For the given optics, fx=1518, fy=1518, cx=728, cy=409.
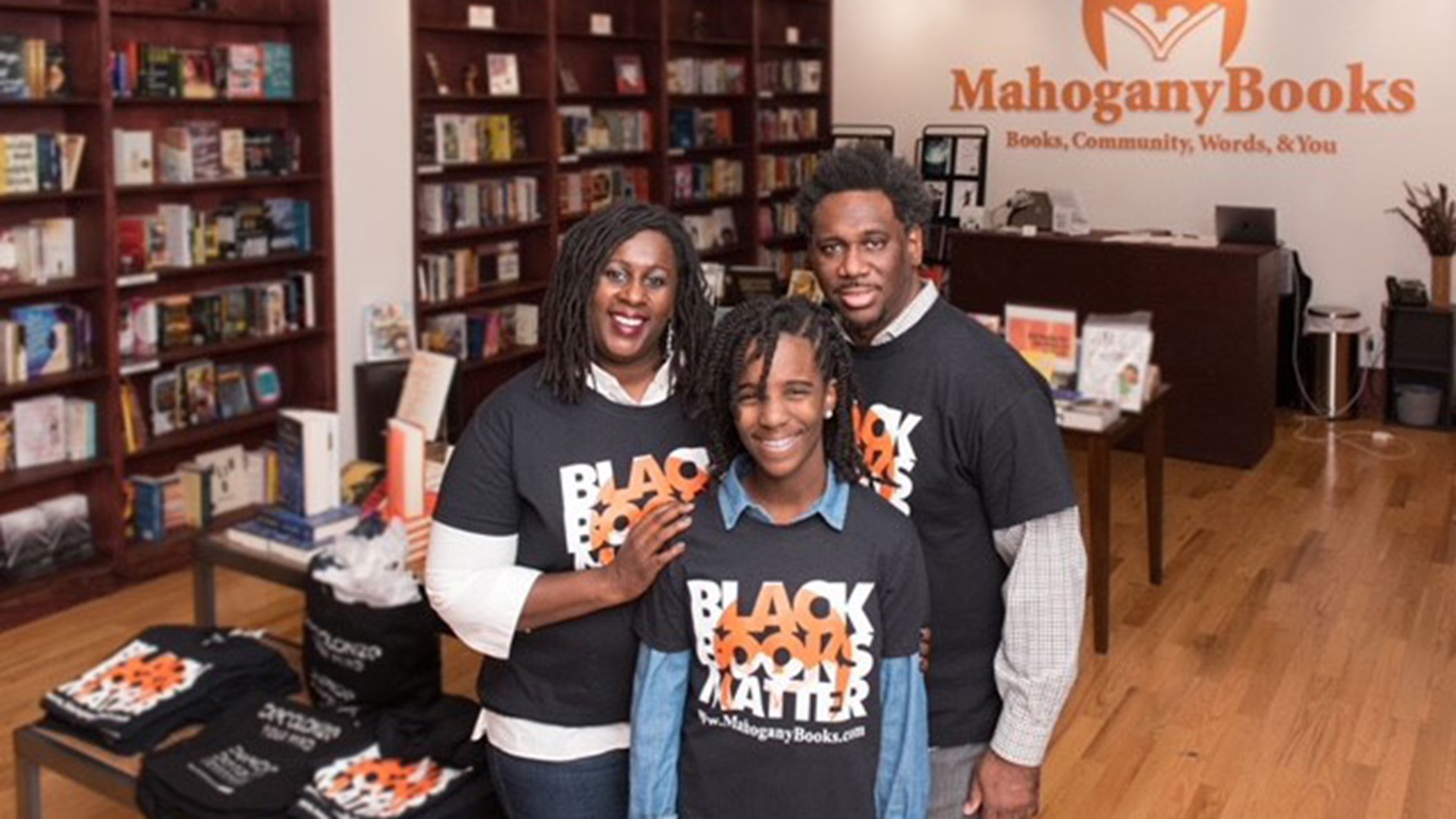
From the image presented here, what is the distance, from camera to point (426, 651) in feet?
10.8

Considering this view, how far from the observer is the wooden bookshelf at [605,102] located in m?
7.45

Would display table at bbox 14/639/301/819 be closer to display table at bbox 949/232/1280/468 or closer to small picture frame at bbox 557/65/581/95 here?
small picture frame at bbox 557/65/581/95

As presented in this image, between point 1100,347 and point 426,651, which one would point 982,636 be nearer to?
point 426,651

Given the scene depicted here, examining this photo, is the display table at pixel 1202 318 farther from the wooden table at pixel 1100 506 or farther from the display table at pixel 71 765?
the display table at pixel 71 765

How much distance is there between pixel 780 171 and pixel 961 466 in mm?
8476

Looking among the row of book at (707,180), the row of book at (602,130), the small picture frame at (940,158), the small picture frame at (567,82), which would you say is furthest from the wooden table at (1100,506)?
the small picture frame at (940,158)

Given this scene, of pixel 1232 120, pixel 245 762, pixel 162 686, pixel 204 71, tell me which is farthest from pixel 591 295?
pixel 1232 120

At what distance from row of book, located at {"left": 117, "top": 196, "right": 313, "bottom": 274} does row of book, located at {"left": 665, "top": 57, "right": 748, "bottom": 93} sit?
3155 millimetres

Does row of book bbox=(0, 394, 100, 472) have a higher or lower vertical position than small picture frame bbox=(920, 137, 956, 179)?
lower

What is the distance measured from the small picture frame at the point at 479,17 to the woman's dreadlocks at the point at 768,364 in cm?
569

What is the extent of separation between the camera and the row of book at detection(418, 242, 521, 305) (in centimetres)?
725

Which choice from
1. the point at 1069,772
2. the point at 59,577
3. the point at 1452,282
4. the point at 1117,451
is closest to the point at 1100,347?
the point at 1069,772

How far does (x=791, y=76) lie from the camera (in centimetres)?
1041

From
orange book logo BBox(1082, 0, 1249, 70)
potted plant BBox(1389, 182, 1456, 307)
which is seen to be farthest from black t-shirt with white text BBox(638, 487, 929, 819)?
orange book logo BBox(1082, 0, 1249, 70)
